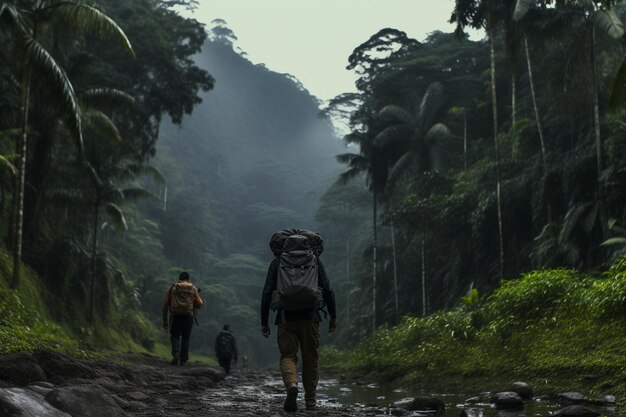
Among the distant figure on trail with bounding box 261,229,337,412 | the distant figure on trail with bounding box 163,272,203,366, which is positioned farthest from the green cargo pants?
the distant figure on trail with bounding box 163,272,203,366

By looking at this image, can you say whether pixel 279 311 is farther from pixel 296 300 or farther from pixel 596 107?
pixel 596 107

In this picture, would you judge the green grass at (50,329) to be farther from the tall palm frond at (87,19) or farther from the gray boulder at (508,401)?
the tall palm frond at (87,19)

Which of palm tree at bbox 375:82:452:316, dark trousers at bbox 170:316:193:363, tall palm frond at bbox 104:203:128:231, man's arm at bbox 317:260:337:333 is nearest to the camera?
man's arm at bbox 317:260:337:333

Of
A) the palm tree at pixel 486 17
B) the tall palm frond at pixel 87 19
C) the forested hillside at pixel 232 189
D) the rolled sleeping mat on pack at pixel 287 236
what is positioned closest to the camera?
the rolled sleeping mat on pack at pixel 287 236

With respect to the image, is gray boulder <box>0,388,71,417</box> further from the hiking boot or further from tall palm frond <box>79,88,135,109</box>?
tall palm frond <box>79,88,135,109</box>

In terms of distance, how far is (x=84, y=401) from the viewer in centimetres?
434

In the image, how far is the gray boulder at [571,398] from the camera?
20.3 feet

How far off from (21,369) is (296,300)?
8.40ft

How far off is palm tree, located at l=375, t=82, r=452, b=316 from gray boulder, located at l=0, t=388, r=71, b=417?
92.7ft

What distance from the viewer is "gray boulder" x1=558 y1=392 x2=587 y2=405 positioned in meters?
6.20

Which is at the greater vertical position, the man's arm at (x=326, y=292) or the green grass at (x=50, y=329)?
the man's arm at (x=326, y=292)

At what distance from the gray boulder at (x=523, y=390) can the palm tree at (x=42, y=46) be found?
947 cm

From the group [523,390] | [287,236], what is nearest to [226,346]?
[523,390]

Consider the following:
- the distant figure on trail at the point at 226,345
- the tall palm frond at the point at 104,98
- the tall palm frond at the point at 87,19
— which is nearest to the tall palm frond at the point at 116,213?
the tall palm frond at the point at 104,98
